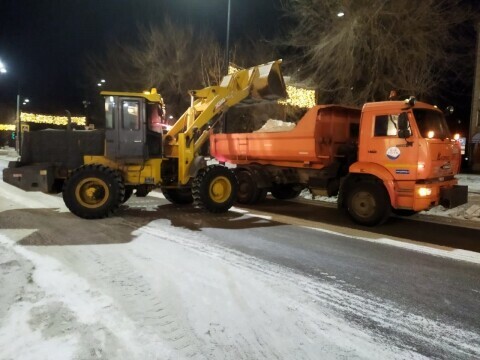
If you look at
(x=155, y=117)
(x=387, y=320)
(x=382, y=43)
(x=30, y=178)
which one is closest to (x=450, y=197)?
(x=387, y=320)

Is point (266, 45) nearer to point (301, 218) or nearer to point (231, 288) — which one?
point (301, 218)

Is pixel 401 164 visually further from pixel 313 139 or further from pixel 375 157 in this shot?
pixel 313 139

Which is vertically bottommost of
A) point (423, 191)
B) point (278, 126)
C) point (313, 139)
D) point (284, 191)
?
point (284, 191)

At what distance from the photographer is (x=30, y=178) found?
859 centimetres

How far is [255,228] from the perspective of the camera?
8.04m

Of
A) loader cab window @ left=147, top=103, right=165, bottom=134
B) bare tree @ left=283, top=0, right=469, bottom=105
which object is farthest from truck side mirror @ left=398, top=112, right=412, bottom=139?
bare tree @ left=283, top=0, right=469, bottom=105

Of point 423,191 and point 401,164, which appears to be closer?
point 423,191

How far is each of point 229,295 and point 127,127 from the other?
5.51 meters

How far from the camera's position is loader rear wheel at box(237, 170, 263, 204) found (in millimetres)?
11266

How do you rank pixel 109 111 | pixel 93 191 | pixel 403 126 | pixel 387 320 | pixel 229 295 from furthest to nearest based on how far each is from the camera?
pixel 109 111 → pixel 93 191 → pixel 403 126 → pixel 229 295 → pixel 387 320

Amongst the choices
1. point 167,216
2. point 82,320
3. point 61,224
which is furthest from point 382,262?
point 61,224

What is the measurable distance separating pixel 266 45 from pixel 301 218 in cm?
1824

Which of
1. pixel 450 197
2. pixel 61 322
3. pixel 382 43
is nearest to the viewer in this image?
pixel 61 322

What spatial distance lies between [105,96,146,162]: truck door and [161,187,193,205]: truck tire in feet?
6.01
